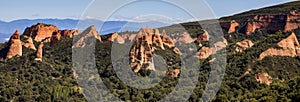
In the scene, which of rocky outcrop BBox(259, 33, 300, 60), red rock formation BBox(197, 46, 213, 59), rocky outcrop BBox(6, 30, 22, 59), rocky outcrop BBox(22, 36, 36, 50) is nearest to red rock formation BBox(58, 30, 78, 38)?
rocky outcrop BBox(22, 36, 36, 50)

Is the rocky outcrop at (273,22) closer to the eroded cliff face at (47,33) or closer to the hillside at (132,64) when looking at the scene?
the hillside at (132,64)

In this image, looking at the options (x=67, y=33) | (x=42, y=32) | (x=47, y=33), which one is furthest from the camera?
(x=47, y=33)

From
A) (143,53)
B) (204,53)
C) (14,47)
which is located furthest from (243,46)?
(14,47)

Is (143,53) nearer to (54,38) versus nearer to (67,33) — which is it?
(67,33)

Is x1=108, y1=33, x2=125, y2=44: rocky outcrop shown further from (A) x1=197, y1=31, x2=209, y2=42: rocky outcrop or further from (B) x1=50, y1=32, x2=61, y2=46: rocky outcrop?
(A) x1=197, y1=31, x2=209, y2=42: rocky outcrop

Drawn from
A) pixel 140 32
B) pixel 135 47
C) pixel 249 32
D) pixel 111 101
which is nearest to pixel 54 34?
pixel 140 32

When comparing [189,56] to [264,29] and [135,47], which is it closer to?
[135,47]
